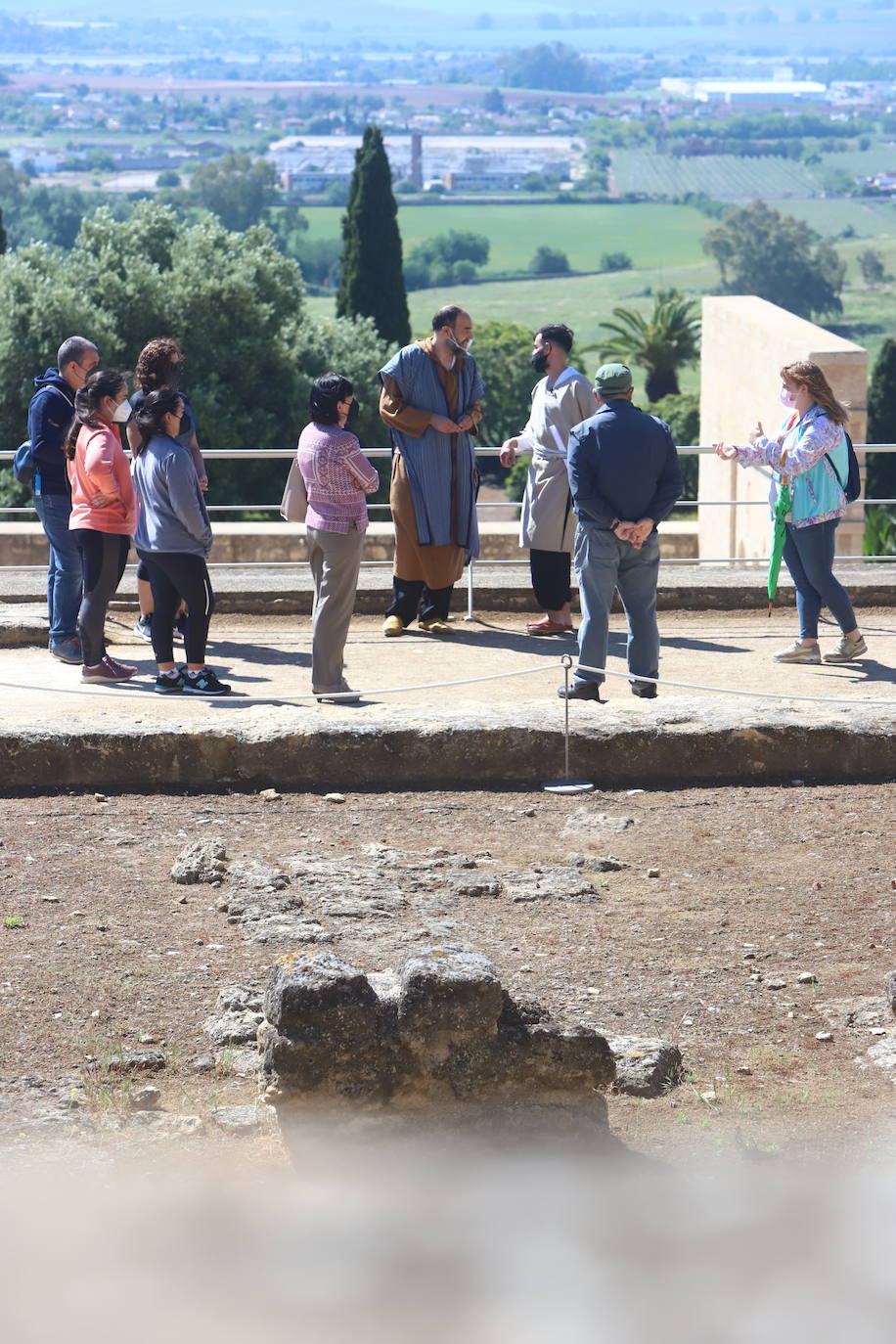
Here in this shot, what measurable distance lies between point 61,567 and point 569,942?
4.01 metres

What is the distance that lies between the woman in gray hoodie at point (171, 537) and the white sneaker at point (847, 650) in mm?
3099

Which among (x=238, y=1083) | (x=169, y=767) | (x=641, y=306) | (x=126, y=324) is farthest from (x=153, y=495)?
(x=641, y=306)

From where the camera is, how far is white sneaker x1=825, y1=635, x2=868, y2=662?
8.30 m

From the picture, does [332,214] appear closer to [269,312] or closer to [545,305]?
[545,305]

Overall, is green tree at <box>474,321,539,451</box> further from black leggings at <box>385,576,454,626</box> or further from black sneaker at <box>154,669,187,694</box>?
black sneaker at <box>154,669,187,694</box>

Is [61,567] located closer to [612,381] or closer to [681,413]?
[612,381]

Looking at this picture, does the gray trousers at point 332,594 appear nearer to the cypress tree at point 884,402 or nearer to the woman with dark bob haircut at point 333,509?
the woman with dark bob haircut at point 333,509

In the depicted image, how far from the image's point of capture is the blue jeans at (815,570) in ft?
26.7

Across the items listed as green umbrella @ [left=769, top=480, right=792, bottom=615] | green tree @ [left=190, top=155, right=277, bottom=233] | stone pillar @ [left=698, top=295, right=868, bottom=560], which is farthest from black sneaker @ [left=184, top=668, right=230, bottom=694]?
green tree @ [left=190, top=155, right=277, bottom=233]

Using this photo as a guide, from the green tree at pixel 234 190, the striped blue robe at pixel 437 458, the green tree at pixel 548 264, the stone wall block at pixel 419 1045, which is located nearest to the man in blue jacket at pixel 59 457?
the striped blue robe at pixel 437 458

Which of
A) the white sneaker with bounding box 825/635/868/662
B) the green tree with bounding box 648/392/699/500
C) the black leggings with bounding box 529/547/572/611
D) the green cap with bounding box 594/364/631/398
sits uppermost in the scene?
the green cap with bounding box 594/364/631/398

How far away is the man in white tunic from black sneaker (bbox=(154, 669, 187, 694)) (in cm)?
207

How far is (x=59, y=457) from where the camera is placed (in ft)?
26.4

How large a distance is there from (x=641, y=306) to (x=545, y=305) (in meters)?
10.2
